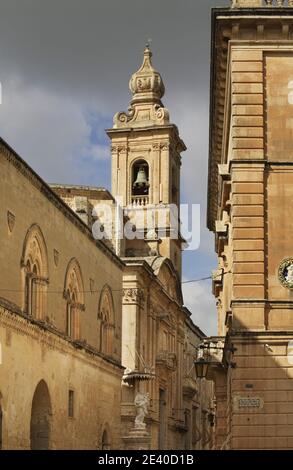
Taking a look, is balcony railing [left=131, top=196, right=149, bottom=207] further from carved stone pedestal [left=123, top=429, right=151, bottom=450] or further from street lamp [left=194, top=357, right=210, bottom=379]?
street lamp [left=194, top=357, right=210, bottom=379]

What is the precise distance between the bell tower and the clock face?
3568 cm

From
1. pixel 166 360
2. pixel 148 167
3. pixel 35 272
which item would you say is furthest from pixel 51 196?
pixel 148 167

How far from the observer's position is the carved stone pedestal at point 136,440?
140 ft

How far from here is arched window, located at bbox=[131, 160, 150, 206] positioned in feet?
206

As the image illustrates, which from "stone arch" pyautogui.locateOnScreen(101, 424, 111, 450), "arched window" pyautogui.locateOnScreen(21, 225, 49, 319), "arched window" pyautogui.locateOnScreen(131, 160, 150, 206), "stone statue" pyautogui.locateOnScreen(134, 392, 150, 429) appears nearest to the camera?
"arched window" pyautogui.locateOnScreen(21, 225, 49, 319)

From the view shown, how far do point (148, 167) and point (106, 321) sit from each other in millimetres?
26574

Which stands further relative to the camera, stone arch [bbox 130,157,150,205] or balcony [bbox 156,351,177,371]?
stone arch [bbox 130,157,150,205]

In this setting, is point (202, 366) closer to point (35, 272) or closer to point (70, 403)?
point (70, 403)

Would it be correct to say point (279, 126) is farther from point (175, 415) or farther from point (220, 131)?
point (175, 415)

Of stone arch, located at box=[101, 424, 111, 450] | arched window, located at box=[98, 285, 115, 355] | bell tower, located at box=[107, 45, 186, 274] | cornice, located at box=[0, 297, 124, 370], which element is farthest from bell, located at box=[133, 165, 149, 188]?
stone arch, located at box=[101, 424, 111, 450]

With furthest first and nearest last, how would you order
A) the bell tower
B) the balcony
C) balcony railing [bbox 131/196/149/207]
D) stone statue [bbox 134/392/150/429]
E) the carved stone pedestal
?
balcony railing [bbox 131/196/149/207] < the bell tower < the balcony < stone statue [bbox 134/392/150/429] < the carved stone pedestal

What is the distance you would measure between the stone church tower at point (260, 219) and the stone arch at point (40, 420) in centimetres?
536

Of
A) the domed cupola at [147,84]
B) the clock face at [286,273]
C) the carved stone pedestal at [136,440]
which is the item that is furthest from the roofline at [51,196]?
the domed cupola at [147,84]

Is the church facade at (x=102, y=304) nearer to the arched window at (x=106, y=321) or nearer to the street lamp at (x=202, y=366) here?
the arched window at (x=106, y=321)
